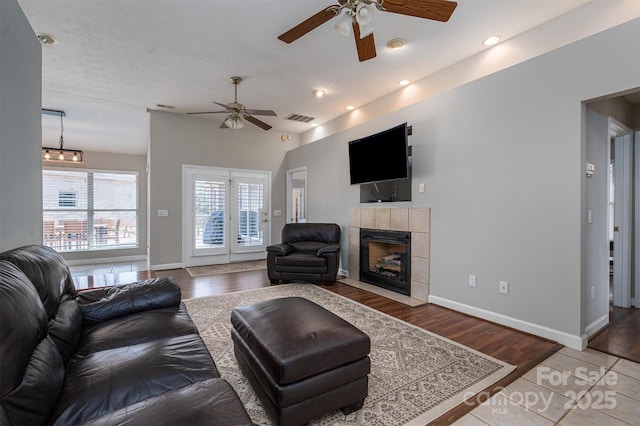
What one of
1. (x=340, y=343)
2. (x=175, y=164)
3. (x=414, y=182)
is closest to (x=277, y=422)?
(x=340, y=343)

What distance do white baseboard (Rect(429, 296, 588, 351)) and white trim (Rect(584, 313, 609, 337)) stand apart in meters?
0.13

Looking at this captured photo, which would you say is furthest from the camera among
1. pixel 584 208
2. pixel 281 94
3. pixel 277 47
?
pixel 281 94

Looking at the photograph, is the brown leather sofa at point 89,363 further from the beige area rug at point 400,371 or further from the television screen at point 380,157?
the television screen at point 380,157

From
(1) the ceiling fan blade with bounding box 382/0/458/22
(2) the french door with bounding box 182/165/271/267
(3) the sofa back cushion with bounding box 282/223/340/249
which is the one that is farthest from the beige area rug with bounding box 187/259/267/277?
(1) the ceiling fan blade with bounding box 382/0/458/22

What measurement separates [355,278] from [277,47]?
3.57m

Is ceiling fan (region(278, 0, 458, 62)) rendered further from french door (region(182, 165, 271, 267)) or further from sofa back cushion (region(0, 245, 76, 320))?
french door (region(182, 165, 271, 267))

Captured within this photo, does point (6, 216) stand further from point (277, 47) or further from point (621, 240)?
point (621, 240)

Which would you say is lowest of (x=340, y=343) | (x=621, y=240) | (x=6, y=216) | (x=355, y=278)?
(x=355, y=278)

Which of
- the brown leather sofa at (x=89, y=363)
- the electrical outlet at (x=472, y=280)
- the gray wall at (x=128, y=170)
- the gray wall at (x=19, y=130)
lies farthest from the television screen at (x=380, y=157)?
the gray wall at (x=128, y=170)

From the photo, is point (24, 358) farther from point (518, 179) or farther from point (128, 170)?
point (128, 170)

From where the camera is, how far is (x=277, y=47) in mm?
3387

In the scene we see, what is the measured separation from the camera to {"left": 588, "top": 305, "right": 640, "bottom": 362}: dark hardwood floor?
237 cm

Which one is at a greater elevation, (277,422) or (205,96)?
(205,96)

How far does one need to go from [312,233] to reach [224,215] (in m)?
2.22
